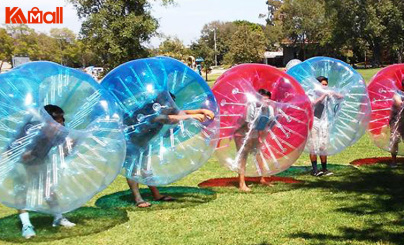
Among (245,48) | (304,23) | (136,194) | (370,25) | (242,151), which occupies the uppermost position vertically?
(304,23)

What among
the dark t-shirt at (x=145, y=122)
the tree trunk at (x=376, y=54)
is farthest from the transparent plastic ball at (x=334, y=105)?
the tree trunk at (x=376, y=54)

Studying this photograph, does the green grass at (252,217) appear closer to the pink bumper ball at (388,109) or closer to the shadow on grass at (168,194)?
the shadow on grass at (168,194)

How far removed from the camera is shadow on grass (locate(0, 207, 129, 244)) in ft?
14.6

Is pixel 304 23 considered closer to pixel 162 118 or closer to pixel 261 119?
pixel 261 119

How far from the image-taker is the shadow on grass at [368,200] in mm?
4242

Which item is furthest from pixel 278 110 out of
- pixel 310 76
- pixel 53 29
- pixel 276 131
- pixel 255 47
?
pixel 53 29

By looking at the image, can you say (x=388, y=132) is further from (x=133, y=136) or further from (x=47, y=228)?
(x=47, y=228)

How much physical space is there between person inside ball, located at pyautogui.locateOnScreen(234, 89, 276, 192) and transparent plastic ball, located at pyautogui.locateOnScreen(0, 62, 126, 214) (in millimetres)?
1743

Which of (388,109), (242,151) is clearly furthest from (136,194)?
(388,109)

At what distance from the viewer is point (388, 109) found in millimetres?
6703

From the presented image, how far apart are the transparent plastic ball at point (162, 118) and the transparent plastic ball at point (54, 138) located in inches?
17.1

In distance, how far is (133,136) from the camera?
494 centimetres

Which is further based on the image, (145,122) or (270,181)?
(270,181)

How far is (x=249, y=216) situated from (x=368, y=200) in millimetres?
1477
